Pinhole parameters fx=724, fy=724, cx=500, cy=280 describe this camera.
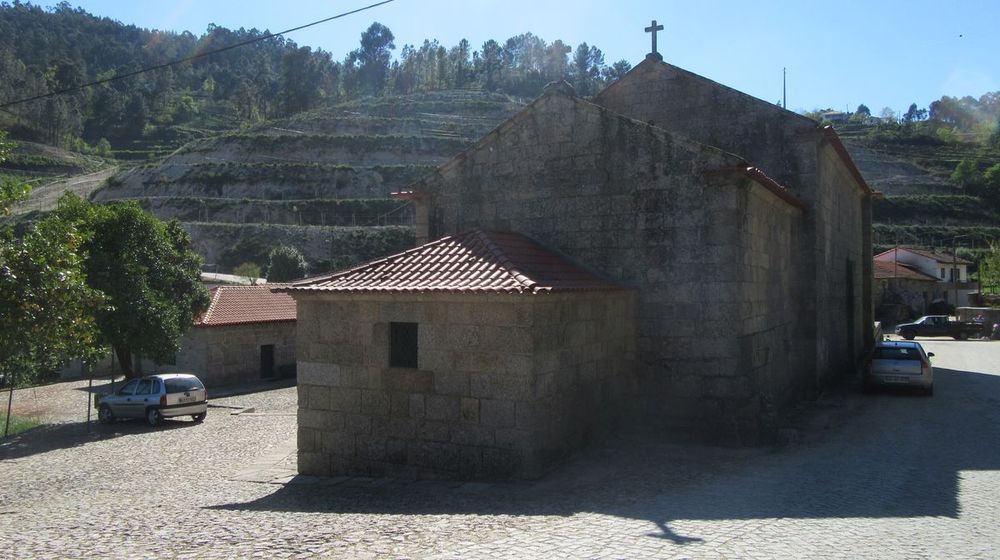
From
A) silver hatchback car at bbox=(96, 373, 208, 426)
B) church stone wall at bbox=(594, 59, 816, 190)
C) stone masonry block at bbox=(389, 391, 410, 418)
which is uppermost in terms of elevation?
church stone wall at bbox=(594, 59, 816, 190)

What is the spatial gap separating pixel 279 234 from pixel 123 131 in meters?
64.9

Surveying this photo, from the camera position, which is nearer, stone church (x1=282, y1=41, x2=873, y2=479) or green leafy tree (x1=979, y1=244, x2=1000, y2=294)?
stone church (x1=282, y1=41, x2=873, y2=479)

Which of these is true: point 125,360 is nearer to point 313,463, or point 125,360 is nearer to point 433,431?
point 313,463

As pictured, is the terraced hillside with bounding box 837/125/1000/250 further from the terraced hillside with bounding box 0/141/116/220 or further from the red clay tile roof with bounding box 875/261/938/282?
the terraced hillside with bounding box 0/141/116/220

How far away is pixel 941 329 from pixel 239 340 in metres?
34.2

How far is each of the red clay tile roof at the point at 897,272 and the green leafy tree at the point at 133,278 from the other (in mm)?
40827

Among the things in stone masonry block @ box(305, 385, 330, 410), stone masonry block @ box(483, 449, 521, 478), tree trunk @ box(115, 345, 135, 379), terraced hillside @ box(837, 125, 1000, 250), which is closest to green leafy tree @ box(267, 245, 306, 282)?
tree trunk @ box(115, 345, 135, 379)

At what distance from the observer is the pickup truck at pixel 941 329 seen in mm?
36562

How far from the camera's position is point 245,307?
1034 inches

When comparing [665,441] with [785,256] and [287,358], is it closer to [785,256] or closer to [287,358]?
[785,256]

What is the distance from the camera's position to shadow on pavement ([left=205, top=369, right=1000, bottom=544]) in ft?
23.9

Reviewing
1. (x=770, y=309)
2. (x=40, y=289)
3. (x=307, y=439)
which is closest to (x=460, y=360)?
(x=307, y=439)

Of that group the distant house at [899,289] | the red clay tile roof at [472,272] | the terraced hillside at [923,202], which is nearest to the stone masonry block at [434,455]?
the red clay tile roof at [472,272]

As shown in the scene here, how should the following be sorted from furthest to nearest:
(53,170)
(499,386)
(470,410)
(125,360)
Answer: (53,170) < (125,360) < (470,410) < (499,386)
